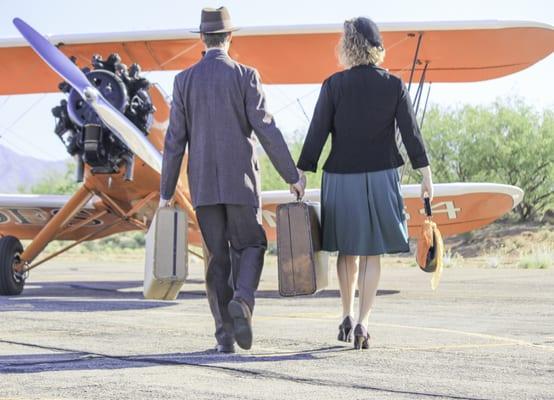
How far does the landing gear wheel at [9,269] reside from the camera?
10523 millimetres

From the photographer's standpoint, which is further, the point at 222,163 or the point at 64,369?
the point at 222,163

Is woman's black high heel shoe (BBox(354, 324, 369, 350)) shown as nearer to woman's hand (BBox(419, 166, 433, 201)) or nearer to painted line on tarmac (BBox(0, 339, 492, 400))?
painted line on tarmac (BBox(0, 339, 492, 400))

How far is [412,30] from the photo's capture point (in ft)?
37.6

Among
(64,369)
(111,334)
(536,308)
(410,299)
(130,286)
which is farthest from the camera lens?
→ (130,286)

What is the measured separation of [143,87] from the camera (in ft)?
33.3

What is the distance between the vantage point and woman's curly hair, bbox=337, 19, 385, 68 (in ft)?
18.2

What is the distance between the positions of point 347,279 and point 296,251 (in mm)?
467

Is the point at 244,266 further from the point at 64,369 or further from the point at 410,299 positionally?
the point at 410,299

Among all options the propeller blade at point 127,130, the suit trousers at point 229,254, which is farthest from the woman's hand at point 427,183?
the propeller blade at point 127,130

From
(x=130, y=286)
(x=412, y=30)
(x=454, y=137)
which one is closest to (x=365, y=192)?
(x=412, y=30)

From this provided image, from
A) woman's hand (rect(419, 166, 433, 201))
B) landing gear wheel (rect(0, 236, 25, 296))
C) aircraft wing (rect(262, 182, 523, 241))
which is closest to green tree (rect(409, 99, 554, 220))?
aircraft wing (rect(262, 182, 523, 241))

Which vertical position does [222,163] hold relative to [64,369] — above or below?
above

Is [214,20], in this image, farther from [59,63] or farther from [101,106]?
[59,63]

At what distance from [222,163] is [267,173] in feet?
108
